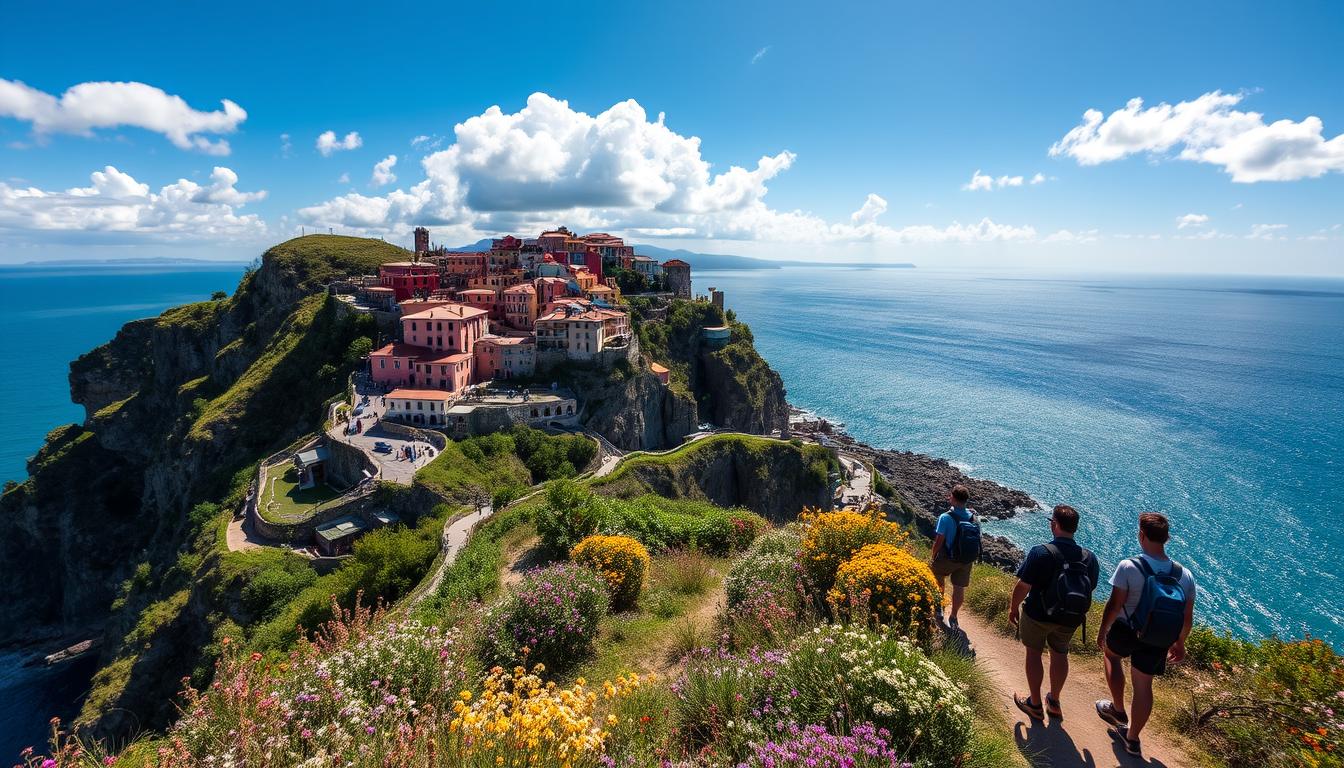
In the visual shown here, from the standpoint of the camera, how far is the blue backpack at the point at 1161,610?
21.5 ft

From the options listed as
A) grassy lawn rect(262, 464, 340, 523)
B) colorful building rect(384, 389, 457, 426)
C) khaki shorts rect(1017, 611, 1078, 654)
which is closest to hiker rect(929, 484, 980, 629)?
khaki shorts rect(1017, 611, 1078, 654)

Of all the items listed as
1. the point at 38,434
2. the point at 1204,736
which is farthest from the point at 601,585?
the point at 38,434

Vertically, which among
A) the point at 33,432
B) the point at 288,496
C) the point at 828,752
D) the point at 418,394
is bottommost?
the point at 33,432

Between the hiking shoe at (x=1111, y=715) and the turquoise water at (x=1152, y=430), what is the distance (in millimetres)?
50291

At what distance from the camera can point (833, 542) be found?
10.7m

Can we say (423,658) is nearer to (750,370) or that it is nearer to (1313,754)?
(1313,754)

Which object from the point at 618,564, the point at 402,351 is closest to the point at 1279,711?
the point at 618,564

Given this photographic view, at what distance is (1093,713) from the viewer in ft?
26.6

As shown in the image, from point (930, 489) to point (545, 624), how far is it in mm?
66286

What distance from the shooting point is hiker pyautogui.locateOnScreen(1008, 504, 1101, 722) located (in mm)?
7285

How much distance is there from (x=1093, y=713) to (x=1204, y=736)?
1.16m

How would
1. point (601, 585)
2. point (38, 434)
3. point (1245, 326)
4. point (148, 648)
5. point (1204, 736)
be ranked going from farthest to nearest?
point (1245, 326) < point (38, 434) < point (148, 648) < point (601, 585) < point (1204, 736)

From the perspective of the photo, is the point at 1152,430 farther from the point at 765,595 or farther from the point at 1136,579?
the point at 765,595

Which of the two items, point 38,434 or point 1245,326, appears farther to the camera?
point 1245,326
